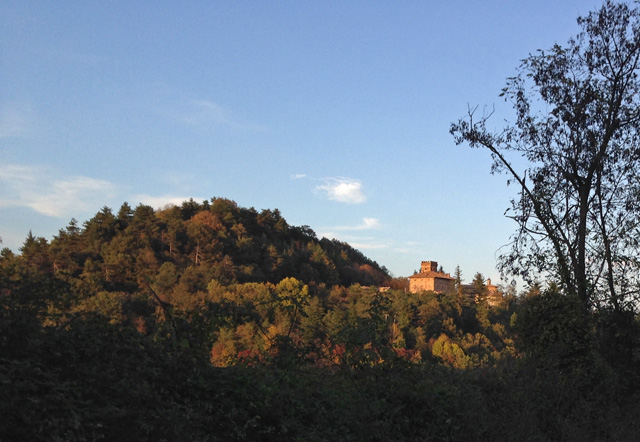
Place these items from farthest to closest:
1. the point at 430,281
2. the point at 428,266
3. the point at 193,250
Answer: the point at 428,266 < the point at 430,281 < the point at 193,250

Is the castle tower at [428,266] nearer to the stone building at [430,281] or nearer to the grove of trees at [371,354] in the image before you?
the stone building at [430,281]

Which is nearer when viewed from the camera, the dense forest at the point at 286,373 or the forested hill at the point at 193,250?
the dense forest at the point at 286,373

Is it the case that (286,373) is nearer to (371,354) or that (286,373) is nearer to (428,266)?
(371,354)

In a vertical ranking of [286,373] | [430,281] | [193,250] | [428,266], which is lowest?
[286,373]

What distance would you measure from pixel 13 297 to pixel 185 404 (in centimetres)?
144

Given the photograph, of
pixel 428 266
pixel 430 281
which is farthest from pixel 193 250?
pixel 428 266

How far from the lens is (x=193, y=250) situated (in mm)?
76125

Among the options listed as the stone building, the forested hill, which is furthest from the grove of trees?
the stone building

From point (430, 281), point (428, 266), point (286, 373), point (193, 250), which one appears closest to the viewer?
point (286, 373)

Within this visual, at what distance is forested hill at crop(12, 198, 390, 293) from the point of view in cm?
6341

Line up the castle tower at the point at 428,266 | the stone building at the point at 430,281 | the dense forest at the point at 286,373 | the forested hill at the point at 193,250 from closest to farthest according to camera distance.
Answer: the dense forest at the point at 286,373 < the forested hill at the point at 193,250 < the stone building at the point at 430,281 < the castle tower at the point at 428,266

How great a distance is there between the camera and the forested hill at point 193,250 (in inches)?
2496

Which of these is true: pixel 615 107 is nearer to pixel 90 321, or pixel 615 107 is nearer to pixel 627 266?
pixel 627 266

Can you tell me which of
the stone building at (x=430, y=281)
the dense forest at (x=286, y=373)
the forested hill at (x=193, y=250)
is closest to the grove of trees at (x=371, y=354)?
the dense forest at (x=286, y=373)
